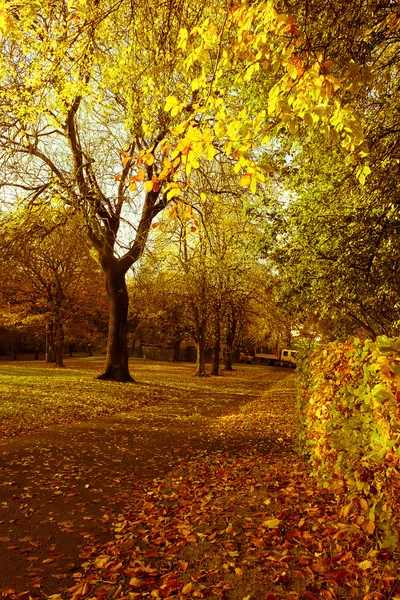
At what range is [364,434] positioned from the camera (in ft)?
12.4

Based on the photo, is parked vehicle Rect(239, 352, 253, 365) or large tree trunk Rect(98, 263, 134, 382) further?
parked vehicle Rect(239, 352, 253, 365)

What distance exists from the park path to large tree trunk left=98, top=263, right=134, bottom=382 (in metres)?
7.33

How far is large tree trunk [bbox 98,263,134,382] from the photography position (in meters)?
19.3

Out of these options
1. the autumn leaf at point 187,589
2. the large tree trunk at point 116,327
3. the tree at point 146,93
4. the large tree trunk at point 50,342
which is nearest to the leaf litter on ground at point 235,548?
the autumn leaf at point 187,589

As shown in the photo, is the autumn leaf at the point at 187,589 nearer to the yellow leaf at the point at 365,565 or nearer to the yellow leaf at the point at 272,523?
the yellow leaf at the point at 272,523

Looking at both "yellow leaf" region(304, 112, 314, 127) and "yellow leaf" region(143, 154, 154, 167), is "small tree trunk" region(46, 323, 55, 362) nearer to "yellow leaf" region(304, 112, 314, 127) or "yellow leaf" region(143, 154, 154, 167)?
"yellow leaf" region(143, 154, 154, 167)

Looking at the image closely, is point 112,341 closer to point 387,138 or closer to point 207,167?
point 207,167

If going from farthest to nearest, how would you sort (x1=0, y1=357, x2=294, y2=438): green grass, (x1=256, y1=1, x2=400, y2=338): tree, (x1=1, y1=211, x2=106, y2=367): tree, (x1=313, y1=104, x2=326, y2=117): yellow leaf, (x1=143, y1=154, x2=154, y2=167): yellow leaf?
1. (x1=1, y1=211, x2=106, y2=367): tree
2. (x1=0, y1=357, x2=294, y2=438): green grass
3. (x1=256, y1=1, x2=400, y2=338): tree
4. (x1=143, y1=154, x2=154, y2=167): yellow leaf
5. (x1=313, y1=104, x2=326, y2=117): yellow leaf

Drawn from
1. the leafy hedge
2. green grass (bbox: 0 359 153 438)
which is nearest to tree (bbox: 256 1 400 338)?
the leafy hedge

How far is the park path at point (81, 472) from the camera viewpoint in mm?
3842

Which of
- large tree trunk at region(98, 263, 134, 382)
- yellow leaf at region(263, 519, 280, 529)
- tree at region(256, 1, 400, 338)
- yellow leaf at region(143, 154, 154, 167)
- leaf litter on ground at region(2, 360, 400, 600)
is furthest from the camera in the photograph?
large tree trunk at region(98, 263, 134, 382)

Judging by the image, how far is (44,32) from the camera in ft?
30.3

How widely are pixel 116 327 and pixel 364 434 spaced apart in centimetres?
1662

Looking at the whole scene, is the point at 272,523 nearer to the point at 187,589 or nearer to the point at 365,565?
the point at 365,565
